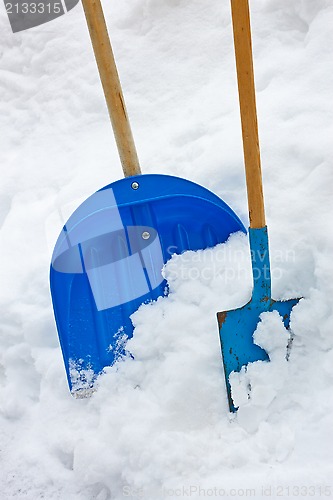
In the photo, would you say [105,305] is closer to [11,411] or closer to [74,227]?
[74,227]

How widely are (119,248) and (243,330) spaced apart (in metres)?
0.36

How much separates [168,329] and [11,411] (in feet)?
1.43

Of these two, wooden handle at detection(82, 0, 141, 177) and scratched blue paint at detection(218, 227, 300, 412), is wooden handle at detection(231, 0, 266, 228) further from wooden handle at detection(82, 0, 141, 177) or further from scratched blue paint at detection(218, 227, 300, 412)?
wooden handle at detection(82, 0, 141, 177)

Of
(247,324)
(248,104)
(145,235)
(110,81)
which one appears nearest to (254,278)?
(247,324)

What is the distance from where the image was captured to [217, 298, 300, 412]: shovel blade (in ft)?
3.99

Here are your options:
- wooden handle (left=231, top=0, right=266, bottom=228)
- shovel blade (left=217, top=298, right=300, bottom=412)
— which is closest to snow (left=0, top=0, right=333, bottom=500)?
shovel blade (left=217, top=298, right=300, bottom=412)

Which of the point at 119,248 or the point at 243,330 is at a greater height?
the point at 119,248

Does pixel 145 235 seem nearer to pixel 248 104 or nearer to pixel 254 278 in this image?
pixel 254 278

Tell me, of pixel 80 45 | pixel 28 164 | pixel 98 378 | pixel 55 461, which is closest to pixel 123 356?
pixel 98 378

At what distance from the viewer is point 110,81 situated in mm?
1186

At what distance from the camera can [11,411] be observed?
1.27 m

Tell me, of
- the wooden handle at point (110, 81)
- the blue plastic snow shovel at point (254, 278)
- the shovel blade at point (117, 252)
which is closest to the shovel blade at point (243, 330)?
the blue plastic snow shovel at point (254, 278)

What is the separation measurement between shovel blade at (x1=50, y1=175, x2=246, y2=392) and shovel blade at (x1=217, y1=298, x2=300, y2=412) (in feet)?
0.59

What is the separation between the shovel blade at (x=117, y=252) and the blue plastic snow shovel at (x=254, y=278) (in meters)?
0.12
